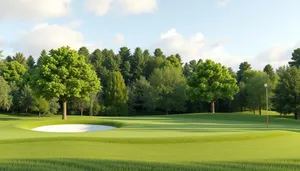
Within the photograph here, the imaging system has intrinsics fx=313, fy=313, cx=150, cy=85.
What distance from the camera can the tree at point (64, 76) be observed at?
3391 cm

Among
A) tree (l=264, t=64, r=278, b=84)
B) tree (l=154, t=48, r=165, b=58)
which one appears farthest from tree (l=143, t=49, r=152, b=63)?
tree (l=264, t=64, r=278, b=84)

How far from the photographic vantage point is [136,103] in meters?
70.2

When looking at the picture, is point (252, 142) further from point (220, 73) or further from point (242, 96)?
point (242, 96)

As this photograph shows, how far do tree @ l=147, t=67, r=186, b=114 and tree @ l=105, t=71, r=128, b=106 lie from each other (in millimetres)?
5258

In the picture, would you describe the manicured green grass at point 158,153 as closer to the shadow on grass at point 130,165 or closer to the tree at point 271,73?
the shadow on grass at point 130,165

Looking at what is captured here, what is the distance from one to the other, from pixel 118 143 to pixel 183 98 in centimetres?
5040

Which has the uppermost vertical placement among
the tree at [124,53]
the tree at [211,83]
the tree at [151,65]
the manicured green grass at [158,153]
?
the tree at [124,53]

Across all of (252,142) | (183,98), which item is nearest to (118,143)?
(252,142)

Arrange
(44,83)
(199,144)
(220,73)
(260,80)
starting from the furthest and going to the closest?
(260,80) → (220,73) → (44,83) → (199,144)

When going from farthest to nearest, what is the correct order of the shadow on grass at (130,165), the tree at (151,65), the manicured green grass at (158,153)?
the tree at (151,65) → the manicured green grass at (158,153) → the shadow on grass at (130,165)

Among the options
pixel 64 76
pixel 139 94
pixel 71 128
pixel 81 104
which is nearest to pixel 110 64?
pixel 139 94

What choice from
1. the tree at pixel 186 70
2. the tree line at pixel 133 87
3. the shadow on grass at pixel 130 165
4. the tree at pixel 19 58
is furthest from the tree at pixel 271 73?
the tree at pixel 19 58

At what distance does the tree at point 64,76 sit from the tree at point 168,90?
2781 cm

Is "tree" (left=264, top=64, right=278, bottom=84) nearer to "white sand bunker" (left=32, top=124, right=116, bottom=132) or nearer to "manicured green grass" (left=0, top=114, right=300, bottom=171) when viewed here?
"white sand bunker" (left=32, top=124, right=116, bottom=132)
